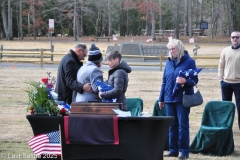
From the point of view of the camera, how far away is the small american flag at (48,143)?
21.3 ft

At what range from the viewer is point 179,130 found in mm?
7859

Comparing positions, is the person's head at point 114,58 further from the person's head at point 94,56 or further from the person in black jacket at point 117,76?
the person's head at point 94,56

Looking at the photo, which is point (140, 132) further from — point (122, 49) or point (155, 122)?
point (122, 49)

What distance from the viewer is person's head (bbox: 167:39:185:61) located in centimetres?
749

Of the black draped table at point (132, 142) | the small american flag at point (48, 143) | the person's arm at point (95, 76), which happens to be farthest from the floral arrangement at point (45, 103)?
the person's arm at point (95, 76)

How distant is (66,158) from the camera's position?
6.49 m

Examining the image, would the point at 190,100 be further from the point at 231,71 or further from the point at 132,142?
the point at 231,71

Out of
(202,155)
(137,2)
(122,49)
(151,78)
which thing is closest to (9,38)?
(137,2)

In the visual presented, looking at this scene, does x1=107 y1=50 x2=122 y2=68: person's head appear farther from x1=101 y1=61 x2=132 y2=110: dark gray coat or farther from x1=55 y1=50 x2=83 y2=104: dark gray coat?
x1=55 y1=50 x2=83 y2=104: dark gray coat

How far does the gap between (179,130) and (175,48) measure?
1230 millimetres

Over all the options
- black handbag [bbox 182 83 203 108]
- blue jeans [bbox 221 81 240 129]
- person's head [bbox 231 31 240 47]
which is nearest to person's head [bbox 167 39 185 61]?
black handbag [bbox 182 83 203 108]

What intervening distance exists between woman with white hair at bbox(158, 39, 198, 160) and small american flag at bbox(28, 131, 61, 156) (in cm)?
195

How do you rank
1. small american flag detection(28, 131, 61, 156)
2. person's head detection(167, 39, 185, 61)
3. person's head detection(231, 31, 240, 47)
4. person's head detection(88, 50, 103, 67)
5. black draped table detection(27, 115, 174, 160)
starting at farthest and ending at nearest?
person's head detection(231, 31, 240, 47) → person's head detection(167, 39, 185, 61) → person's head detection(88, 50, 103, 67) → small american flag detection(28, 131, 61, 156) → black draped table detection(27, 115, 174, 160)

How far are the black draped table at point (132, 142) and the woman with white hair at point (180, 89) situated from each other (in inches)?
51.8
